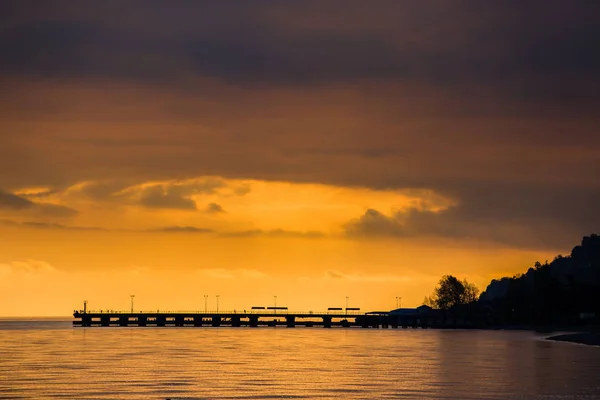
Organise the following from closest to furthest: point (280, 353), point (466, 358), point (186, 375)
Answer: point (186, 375) < point (466, 358) < point (280, 353)

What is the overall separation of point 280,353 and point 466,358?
3217 centimetres

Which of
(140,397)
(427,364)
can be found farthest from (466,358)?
(140,397)

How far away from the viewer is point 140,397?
79.2m

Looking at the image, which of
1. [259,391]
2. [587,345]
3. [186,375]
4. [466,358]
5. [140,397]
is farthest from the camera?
[587,345]

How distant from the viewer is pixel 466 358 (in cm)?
14100

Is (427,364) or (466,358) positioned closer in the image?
(427,364)

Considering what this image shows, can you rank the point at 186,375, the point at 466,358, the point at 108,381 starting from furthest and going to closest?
1. the point at 466,358
2. the point at 186,375
3. the point at 108,381

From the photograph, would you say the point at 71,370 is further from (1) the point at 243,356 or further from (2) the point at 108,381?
(1) the point at 243,356

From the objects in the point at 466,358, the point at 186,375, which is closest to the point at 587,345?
the point at 466,358

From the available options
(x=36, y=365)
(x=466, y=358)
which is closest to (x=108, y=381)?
(x=36, y=365)

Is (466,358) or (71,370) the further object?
(466,358)

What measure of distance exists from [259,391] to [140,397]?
35.8ft

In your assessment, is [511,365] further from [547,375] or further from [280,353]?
[280,353]

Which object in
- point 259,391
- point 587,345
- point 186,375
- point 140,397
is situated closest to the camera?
point 140,397
